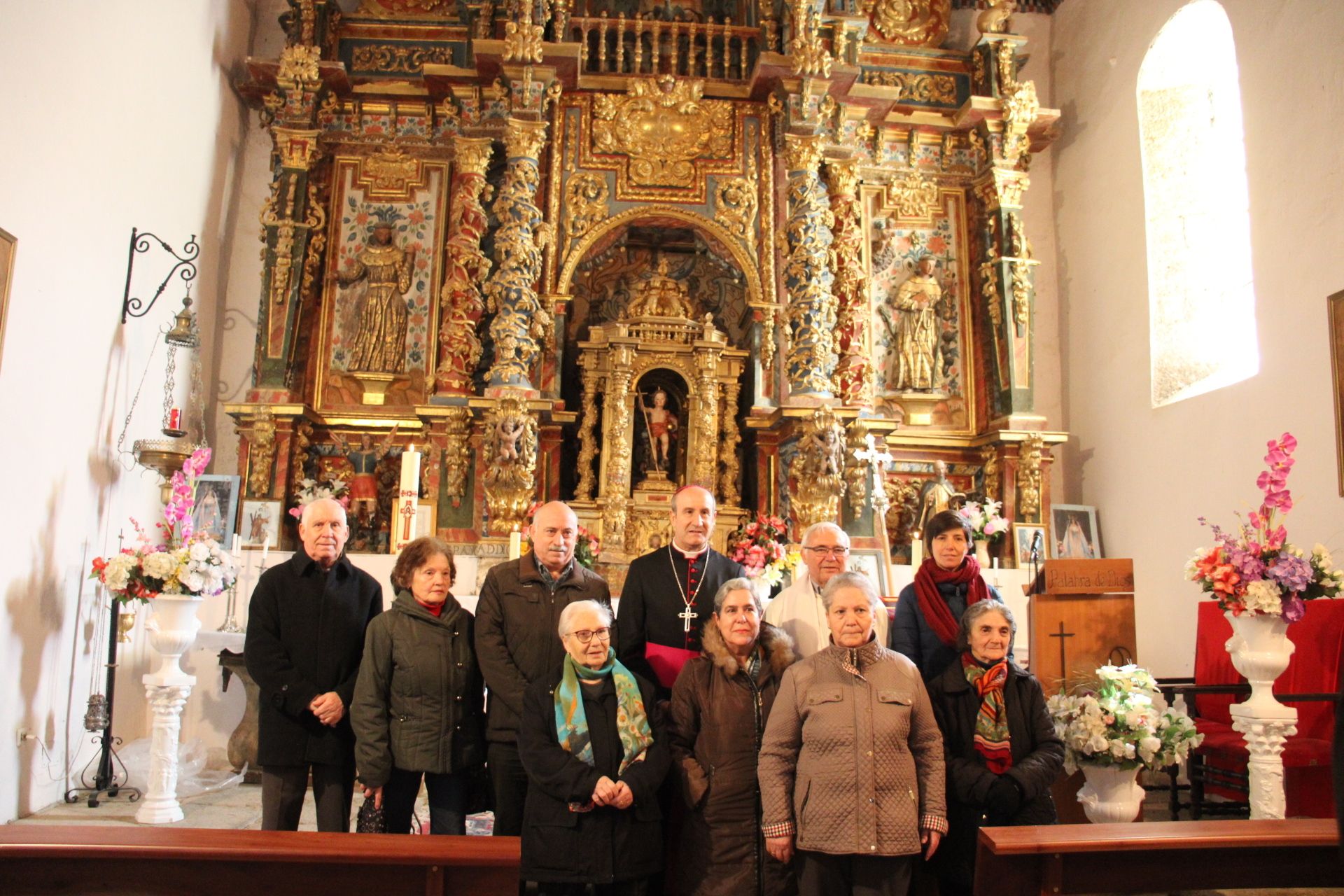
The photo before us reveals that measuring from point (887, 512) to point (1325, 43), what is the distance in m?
4.72

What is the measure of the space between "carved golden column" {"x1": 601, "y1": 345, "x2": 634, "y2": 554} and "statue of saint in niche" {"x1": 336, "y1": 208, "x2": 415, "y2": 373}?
1970 millimetres

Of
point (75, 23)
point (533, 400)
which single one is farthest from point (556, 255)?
point (75, 23)

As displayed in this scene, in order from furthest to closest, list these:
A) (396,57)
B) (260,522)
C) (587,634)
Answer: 1. (396,57)
2. (260,522)
3. (587,634)

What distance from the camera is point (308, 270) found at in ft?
29.9

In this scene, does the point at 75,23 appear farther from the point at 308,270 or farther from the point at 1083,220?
the point at 1083,220

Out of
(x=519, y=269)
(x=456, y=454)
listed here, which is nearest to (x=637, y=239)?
(x=519, y=269)

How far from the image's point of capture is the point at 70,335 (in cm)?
602

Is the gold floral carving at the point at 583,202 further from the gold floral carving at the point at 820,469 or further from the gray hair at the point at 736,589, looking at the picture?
the gray hair at the point at 736,589

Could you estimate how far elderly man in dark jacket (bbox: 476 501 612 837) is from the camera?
373cm

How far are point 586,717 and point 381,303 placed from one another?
676cm

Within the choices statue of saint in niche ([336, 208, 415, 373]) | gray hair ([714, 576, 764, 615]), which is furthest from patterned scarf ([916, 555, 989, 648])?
statue of saint in niche ([336, 208, 415, 373])

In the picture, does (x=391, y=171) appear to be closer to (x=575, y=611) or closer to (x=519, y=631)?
(x=519, y=631)

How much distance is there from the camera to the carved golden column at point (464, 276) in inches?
345

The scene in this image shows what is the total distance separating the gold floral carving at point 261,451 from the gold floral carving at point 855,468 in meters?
4.86
